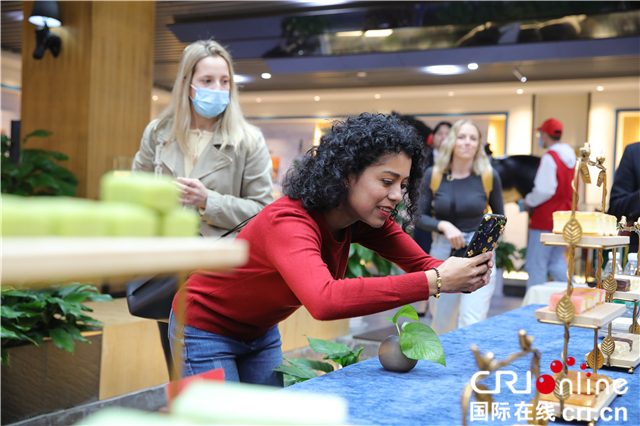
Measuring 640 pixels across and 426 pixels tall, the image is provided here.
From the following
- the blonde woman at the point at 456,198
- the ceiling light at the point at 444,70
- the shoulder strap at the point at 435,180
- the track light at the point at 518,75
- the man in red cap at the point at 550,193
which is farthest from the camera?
the track light at the point at 518,75

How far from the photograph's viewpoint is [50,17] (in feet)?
16.2

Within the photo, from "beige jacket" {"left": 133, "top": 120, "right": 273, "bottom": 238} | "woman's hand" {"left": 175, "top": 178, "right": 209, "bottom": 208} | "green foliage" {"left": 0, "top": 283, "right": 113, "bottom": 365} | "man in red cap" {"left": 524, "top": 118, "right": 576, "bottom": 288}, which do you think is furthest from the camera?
"man in red cap" {"left": 524, "top": 118, "right": 576, "bottom": 288}

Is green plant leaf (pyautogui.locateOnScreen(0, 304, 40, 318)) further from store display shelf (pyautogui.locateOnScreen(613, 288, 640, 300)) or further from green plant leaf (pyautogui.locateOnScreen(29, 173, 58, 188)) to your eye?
store display shelf (pyautogui.locateOnScreen(613, 288, 640, 300))

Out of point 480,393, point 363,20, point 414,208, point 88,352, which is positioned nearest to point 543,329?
point 414,208

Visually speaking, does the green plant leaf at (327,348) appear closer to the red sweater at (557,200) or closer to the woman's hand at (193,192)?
the woman's hand at (193,192)

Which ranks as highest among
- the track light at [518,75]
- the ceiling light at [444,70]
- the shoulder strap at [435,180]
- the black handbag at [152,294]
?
the track light at [518,75]

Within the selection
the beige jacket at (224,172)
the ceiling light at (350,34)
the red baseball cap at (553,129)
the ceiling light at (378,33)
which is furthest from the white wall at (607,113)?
the beige jacket at (224,172)

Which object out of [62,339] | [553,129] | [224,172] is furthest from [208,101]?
[553,129]

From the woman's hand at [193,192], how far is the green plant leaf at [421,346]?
0.90 m

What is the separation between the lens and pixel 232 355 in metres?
1.60

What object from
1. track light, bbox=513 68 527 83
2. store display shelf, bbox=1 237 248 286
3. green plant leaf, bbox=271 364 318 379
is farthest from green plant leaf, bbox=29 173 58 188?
track light, bbox=513 68 527 83

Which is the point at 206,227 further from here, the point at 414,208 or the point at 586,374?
the point at 586,374

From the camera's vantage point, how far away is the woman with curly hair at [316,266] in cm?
131

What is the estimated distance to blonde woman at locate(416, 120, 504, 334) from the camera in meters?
3.23
